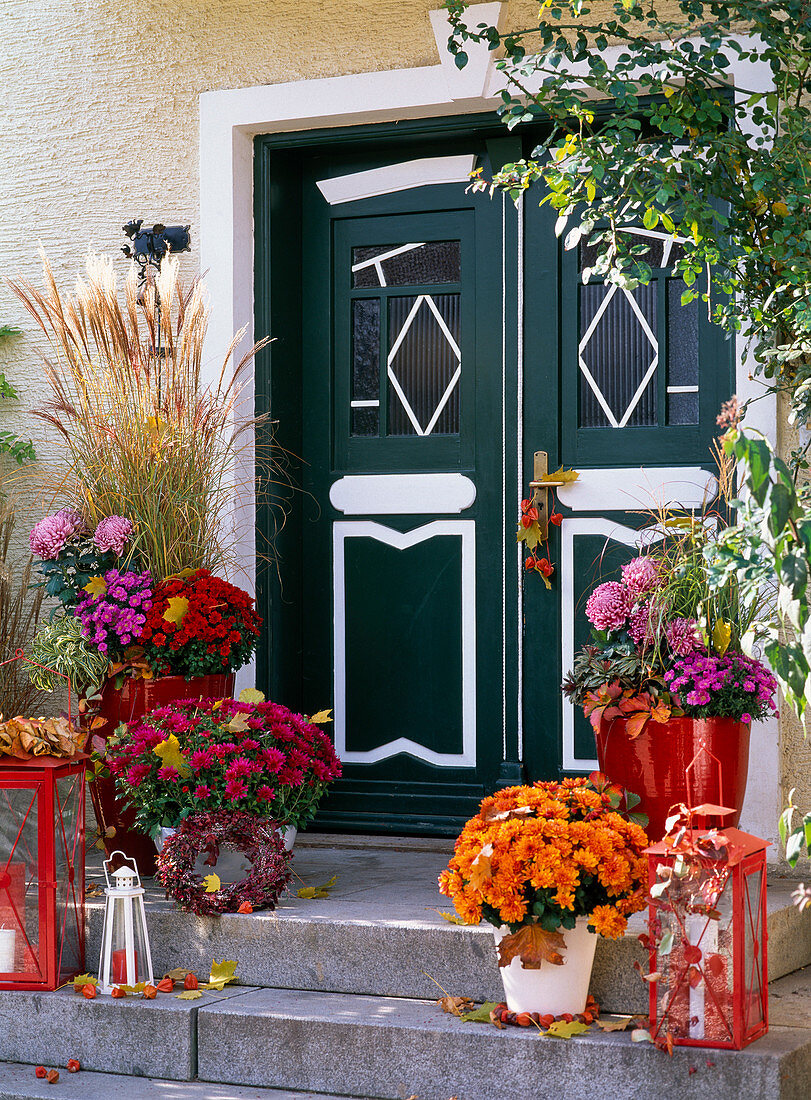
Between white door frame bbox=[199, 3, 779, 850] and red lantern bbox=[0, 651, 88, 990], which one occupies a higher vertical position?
white door frame bbox=[199, 3, 779, 850]

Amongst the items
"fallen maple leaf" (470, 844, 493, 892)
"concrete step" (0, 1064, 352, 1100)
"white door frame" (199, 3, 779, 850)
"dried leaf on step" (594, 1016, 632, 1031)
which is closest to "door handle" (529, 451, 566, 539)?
"white door frame" (199, 3, 779, 850)

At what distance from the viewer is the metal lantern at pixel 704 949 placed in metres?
2.57

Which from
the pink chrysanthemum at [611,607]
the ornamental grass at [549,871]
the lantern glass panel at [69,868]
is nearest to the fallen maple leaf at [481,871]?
the ornamental grass at [549,871]

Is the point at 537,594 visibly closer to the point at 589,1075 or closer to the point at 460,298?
the point at 460,298

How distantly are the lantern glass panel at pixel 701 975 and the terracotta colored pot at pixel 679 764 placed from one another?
0.51 meters

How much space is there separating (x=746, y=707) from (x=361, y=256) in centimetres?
217

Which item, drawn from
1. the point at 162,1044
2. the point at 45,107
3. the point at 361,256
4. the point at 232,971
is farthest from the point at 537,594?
the point at 45,107

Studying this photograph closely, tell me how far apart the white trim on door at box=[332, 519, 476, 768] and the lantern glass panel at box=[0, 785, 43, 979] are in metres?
1.45

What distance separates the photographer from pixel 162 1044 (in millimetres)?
2936

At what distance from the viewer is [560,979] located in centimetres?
272

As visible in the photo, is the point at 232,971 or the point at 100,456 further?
the point at 100,456

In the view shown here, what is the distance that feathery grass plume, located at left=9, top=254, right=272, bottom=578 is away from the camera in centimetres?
379

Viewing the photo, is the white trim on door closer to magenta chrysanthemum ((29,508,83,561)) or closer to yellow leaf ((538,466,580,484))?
yellow leaf ((538,466,580,484))

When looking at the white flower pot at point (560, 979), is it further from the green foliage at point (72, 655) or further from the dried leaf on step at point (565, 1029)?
the green foliage at point (72, 655)
